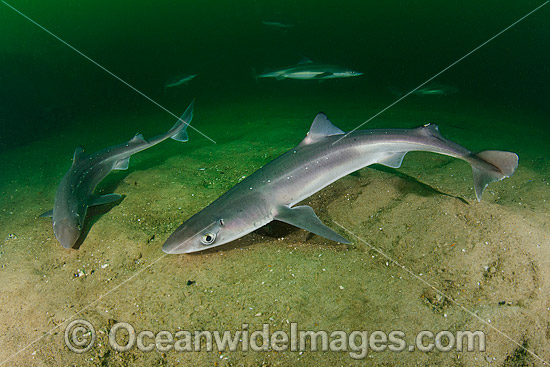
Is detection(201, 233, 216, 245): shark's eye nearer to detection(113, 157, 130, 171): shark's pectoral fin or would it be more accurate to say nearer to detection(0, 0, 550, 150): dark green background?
detection(113, 157, 130, 171): shark's pectoral fin

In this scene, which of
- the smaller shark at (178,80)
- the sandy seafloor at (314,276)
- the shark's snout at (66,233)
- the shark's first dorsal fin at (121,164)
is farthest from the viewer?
the smaller shark at (178,80)

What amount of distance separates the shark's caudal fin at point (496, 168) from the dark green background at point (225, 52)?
Answer: 1997 cm

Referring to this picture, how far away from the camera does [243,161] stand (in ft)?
23.0

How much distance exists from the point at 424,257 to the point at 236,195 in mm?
2482

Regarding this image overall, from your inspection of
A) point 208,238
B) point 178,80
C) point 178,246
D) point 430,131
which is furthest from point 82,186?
point 178,80

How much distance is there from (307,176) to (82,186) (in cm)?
420

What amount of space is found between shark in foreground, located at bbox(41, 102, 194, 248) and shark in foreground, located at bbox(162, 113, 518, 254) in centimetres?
206

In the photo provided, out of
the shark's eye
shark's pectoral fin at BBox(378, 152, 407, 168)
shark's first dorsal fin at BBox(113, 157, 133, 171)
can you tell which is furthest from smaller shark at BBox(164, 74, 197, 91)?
the shark's eye

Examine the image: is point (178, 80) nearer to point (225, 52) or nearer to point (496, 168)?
point (496, 168)

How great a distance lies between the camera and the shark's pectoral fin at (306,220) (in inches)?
134

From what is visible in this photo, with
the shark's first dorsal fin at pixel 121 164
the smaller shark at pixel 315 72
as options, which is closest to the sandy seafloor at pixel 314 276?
the shark's first dorsal fin at pixel 121 164

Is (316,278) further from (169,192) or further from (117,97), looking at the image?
(117,97)

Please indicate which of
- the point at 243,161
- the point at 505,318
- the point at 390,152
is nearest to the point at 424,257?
the point at 505,318

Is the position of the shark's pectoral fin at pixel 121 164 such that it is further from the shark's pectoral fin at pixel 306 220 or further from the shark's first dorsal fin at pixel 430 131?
the shark's first dorsal fin at pixel 430 131
